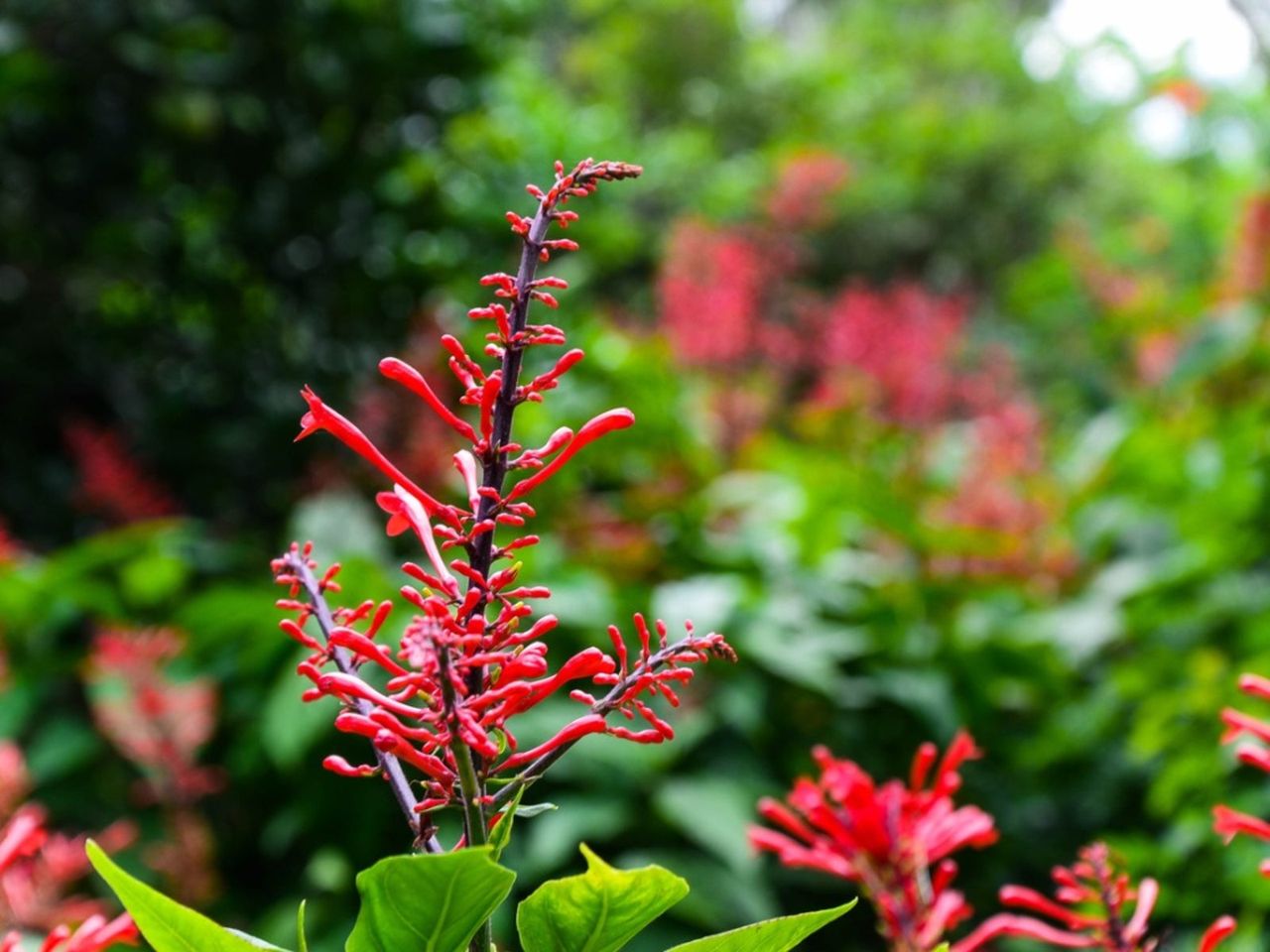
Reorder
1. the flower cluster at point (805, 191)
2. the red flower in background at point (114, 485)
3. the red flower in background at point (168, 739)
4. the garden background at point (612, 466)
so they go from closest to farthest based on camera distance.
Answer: the red flower in background at point (168, 739)
the garden background at point (612, 466)
the red flower in background at point (114, 485)
the flower cluster at point (805, 191)

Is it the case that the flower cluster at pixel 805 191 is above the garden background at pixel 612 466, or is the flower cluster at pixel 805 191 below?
above

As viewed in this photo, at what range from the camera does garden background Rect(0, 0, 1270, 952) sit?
85.6 inches

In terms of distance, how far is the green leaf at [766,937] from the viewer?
556mm

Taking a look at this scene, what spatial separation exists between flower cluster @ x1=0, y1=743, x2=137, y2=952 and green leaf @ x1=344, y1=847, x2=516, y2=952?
0.60 feet

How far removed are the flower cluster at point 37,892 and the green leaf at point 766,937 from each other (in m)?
0.32

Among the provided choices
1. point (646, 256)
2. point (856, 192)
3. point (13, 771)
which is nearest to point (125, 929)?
point (13, 771)

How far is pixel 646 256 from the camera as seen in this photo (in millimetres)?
5551

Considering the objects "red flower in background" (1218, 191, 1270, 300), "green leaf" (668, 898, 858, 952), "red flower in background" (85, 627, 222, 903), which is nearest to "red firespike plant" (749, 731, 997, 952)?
"green leaf" (668, 898, 858, 952)

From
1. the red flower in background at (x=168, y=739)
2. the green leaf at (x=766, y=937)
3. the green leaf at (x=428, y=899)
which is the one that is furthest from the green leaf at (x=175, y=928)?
the red flower in background at (x=168, y=739)

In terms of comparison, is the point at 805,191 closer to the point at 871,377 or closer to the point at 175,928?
the point at 871,377

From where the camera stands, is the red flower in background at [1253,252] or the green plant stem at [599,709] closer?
the green plant stem at [599,709]

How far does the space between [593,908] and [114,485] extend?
258 cm

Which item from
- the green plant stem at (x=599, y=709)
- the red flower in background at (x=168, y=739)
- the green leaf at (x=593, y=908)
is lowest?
the green leaf at (x=593, y=908)

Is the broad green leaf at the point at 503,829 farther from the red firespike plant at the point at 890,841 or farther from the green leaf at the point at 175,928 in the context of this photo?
the red firespike plant at the point at 890,841
